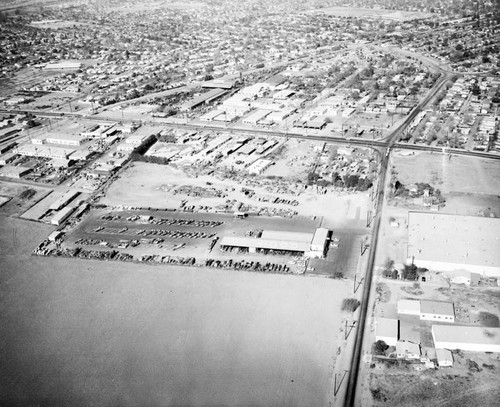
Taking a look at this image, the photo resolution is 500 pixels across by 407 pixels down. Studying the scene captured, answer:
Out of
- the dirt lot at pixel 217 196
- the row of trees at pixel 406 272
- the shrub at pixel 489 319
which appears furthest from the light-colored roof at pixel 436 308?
the dirt lot at pixel 217 196

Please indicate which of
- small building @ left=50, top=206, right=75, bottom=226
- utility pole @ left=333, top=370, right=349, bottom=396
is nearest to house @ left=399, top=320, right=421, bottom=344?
utility pole @ left=333, top=370, right=349, bottom=396

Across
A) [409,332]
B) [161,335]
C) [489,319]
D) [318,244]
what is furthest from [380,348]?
[161,335]

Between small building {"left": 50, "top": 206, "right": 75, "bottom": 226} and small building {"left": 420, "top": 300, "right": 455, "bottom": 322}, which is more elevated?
small building {"left": 50, "top": 206, "right": 75, "bottom": 226}

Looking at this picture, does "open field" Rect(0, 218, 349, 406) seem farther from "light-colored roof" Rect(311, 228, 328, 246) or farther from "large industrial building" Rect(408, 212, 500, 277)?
"large industrial building" Rect(408, 212, 500, 277)

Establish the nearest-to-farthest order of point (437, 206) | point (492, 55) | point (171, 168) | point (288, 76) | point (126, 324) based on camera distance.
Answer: point (126, 324), point (437, 206), point (171, 168), point (288, 76), point (492, 55)

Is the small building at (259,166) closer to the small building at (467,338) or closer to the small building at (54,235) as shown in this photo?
the small building at (54,235)

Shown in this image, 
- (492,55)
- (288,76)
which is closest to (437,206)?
(288,76)

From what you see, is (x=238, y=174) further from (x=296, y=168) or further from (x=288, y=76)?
(x=288, y=76)
